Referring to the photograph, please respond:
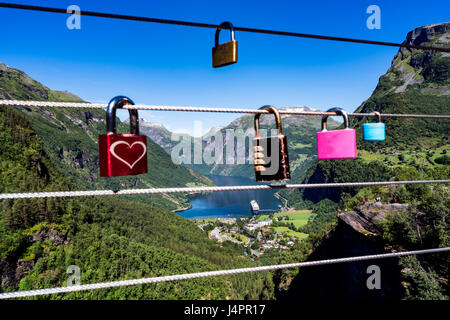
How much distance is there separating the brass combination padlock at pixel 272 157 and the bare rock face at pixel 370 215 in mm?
43371

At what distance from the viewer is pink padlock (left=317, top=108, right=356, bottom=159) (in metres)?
3.25

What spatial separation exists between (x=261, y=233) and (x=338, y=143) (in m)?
184

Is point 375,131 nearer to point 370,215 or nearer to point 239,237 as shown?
point 370,215

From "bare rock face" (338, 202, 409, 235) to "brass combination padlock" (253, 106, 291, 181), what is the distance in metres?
43.4

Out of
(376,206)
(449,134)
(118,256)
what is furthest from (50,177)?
(449,134)

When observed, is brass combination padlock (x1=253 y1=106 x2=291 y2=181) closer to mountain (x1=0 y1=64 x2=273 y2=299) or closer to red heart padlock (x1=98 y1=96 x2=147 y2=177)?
red heart padlock (x1=98 y1=96 x2=147 y2=177)

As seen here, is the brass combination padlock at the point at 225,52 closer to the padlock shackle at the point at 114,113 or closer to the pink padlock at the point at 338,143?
the padlock shackle at the point at 114,113

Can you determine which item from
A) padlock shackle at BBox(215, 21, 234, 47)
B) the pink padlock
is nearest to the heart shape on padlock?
padlock shackle at BBox(215, 21, 234, 47)

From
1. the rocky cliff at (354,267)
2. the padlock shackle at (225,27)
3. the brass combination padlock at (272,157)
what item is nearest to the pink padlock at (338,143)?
the brass combination padlock at (272,157)

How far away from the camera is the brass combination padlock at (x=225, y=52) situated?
305cm

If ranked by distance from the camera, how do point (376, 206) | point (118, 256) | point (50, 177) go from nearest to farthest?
point (376, 206) < point (118, 256) < point (50, 177)
